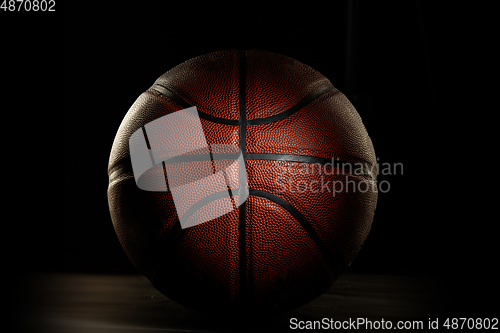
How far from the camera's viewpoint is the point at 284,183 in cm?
108

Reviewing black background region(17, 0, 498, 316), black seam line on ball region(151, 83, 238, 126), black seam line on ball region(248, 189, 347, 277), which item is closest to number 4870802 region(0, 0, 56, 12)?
black background region(17, 0, 498, 316)

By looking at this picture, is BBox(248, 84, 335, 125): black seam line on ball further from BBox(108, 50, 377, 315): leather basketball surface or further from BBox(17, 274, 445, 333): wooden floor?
BBox(17, 274, 445, 333): wooden floor

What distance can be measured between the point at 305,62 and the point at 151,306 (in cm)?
131

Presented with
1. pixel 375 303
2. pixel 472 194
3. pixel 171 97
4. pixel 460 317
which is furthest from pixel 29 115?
pixel 472 194

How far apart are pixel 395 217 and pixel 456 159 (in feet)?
1.32

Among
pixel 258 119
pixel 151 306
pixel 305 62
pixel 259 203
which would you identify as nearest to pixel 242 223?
pixel 259 203

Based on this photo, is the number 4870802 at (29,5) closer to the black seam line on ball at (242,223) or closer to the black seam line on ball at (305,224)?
the black seam line on ball at (242,223)

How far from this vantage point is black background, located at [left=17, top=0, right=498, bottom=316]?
2086 millimetres

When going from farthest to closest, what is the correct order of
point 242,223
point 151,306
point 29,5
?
point 29,5, point 151,306, point 242,223

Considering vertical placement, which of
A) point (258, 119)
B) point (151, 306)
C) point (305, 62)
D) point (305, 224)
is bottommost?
point (151, 306)

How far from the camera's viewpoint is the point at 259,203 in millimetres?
1064

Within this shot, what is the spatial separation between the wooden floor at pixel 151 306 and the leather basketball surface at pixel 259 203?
0.29 feet

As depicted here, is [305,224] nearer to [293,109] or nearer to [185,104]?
[293,109]

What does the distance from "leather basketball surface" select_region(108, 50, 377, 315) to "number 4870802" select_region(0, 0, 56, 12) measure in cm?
126
